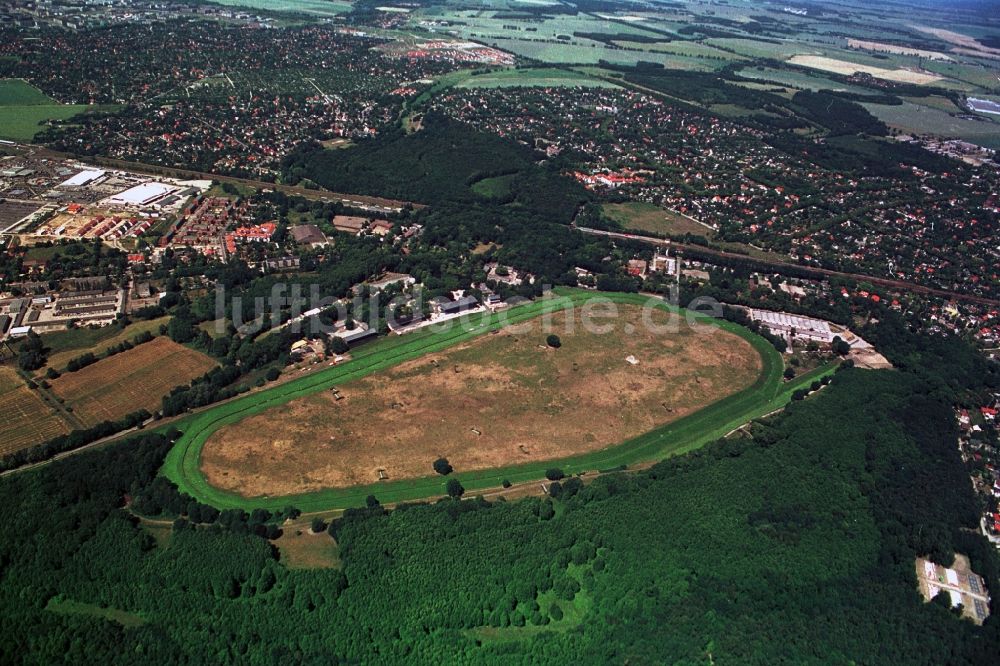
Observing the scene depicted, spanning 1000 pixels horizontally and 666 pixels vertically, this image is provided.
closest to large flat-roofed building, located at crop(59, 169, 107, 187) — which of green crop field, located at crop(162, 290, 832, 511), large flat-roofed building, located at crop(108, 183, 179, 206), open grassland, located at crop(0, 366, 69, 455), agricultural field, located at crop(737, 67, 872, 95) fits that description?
large flat-roofed building, located at crop(108, 183, 179, 206)

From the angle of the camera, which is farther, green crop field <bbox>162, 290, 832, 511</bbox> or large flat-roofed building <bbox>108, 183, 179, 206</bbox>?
large flat-roofed building <bbox>108, 183, 179, 206</bbox>

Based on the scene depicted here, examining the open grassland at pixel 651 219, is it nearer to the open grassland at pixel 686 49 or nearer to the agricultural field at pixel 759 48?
the open grassland at pixel 686 49

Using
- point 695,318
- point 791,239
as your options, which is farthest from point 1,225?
point 791,239

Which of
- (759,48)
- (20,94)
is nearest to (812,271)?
(20,94)

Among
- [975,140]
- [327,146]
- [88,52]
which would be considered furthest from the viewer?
[88,52]

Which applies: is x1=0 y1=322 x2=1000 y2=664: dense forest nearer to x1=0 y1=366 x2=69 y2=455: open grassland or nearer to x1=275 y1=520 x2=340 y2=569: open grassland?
x1=275 y1=520 x2=340 y2=569: open grassland

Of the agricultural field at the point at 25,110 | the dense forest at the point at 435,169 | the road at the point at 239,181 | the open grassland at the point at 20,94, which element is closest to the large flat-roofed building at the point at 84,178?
the road at the point at 239,181

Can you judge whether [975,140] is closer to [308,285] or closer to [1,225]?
[308,285]

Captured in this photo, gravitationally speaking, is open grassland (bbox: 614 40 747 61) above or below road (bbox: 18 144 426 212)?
above
